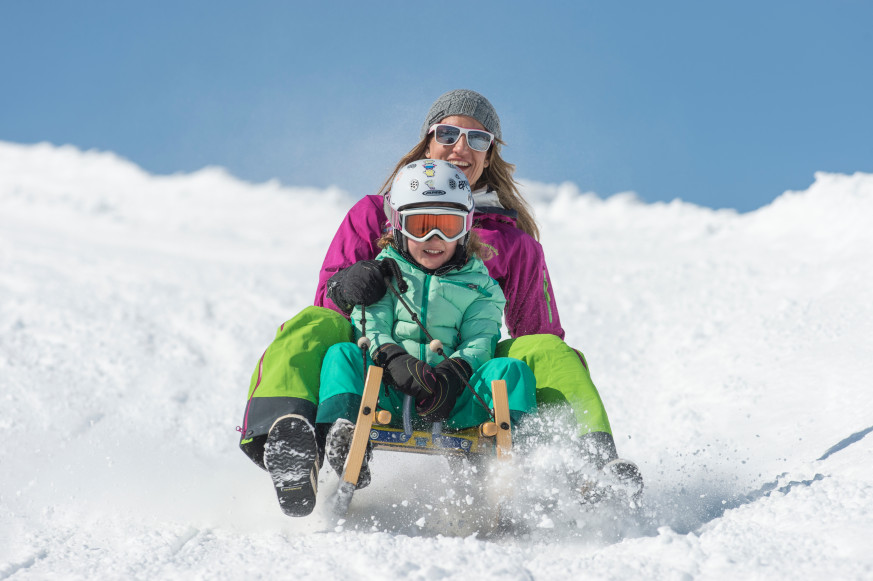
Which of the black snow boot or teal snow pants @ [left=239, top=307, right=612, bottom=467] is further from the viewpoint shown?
teal snow pants @ [left=239, top=307, right=612, bottom=467]

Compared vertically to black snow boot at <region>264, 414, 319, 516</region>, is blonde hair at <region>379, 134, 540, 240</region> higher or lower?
higher

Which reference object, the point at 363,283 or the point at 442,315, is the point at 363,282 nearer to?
the point at 363,283

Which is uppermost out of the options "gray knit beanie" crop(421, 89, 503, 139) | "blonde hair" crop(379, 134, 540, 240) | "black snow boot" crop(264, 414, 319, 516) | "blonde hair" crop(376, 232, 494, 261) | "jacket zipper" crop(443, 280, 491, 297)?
"gray knit beanie" crop(421, 89, 503, 139)

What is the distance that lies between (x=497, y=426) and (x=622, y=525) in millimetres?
506

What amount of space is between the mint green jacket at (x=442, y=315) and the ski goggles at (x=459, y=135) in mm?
1000

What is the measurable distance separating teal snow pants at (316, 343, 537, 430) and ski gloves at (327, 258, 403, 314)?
0.20 meters

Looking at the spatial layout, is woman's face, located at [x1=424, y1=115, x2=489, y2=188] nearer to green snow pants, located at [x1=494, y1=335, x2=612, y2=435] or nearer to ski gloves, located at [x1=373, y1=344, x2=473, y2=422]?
green snow pants, located at [x1=494, y1=335, x2=612, y2=435]

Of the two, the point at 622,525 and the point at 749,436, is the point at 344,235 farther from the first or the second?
the point at 749,436

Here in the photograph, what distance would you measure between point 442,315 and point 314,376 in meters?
0.56

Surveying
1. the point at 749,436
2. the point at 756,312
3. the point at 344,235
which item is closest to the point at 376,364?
the point at 344,235

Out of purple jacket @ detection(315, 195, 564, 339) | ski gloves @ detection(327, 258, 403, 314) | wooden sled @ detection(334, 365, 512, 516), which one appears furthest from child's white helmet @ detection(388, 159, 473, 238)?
wooden sled @ detection(334, 365, 512, 516)

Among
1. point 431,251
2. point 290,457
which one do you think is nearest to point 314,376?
point 290,457

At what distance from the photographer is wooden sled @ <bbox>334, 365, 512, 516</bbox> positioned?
2.54 metres

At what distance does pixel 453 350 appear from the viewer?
303 centimetres
